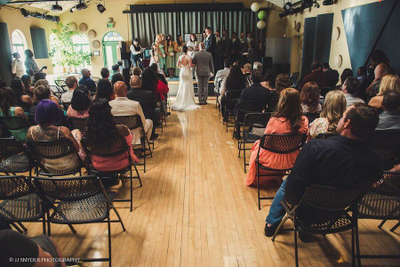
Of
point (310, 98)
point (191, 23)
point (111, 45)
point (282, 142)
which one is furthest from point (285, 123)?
point (111, 45)

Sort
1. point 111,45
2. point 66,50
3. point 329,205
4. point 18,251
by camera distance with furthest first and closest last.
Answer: point 111,45 < point 66,50 < point 329,205 < point 18,251

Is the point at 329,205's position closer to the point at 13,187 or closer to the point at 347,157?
the point at 347,157

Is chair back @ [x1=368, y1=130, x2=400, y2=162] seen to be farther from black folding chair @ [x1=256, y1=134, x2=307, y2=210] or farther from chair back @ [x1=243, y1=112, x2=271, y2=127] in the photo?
chair back @ [x1=243, y1=112, x2=271, y2=127]

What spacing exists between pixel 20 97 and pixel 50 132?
230cm

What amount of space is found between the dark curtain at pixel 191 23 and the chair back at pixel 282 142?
36.7ft

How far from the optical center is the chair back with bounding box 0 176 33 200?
1.97 m

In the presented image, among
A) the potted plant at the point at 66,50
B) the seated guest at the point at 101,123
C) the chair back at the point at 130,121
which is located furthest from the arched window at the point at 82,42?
the seated guest at the point at 101,123

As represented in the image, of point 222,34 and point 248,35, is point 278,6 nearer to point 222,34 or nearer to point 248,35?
point 248,35

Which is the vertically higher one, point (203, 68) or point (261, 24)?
point (261, 24)

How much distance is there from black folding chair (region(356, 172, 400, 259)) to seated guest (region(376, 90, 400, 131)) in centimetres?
99

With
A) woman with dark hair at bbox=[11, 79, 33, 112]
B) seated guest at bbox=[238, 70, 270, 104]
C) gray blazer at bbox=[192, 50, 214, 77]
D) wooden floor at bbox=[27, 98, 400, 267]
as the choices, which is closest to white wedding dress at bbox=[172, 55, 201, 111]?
gray blazer at bbox=[192, 50, 214, 77]

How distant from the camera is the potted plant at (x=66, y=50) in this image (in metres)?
12.2

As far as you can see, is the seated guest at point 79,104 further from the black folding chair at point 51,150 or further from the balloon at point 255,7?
the balloon at point 255,7

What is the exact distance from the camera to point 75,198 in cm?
211
